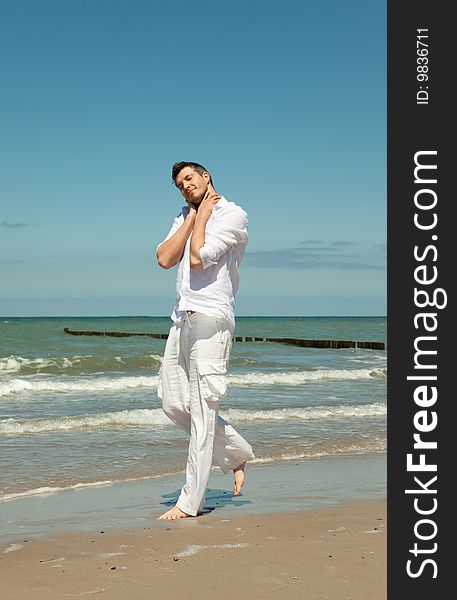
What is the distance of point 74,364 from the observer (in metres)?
23.4

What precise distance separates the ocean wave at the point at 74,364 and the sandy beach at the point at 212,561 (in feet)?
57.3

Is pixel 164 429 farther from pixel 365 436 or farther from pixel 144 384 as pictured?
pixel 144 384

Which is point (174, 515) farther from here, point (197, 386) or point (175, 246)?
point (175, 246)

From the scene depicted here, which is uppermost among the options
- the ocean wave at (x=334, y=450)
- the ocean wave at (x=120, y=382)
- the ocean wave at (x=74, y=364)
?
the ocean wave at (x=74, y=364)

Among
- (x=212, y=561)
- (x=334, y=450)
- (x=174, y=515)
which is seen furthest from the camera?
(x=334, y=450)

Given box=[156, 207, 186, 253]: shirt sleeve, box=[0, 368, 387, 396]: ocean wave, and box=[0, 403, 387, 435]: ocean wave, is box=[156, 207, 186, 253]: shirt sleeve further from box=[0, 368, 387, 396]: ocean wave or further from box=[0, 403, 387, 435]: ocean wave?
box=[0, 368, 387, 396]: ocean wave

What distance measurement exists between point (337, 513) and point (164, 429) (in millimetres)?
5174

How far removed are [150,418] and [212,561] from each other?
714 centimetres

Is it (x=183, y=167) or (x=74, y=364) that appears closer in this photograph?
(x=183, y=167)

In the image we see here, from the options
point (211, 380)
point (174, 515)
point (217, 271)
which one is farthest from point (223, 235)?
point (174, 515)

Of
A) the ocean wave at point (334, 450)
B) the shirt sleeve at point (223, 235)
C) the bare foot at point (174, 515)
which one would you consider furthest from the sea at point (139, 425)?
the shirt sleeve at point (223, 235)

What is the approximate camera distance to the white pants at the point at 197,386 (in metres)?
4.89

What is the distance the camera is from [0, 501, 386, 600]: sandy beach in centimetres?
347

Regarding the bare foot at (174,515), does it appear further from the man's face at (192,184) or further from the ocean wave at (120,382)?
the ocean wave at (120,382)
